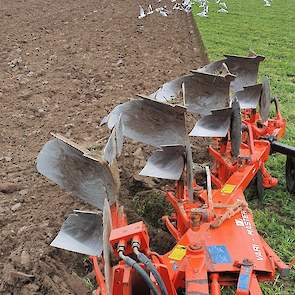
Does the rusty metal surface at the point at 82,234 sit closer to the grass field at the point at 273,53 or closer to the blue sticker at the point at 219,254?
the blue sticker at the point at 219,254

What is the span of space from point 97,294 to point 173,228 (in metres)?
0.79

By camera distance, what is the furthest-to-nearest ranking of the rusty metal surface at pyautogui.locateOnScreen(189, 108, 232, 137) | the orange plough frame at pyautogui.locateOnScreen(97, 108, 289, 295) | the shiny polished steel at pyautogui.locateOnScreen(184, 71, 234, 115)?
the shiny polished steel at pyautogui.locateOnScreen(184, 71, 234, 115)
the rusty metal surface at pyautogui.locateOnScreen(189, 108, 232, 137)
the orange plough frame at pyautogui.locateOnScreen(97, 108, 289, 295)

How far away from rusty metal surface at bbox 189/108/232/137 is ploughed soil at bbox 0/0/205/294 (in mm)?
749

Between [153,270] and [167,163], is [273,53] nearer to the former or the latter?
[167,163]

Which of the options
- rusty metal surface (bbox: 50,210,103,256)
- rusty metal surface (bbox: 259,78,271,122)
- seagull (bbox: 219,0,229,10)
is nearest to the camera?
rusty metal surface (bbox: 50,210,103,256)

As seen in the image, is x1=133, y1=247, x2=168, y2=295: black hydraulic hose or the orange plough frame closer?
x1=133, y1=247, x2=168, y2=295: black hydraulic hose

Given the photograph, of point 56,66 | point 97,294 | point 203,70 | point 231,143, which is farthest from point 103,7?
point 97,294

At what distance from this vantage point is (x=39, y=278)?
11.1 ft

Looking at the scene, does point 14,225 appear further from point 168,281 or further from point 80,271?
point 168,281

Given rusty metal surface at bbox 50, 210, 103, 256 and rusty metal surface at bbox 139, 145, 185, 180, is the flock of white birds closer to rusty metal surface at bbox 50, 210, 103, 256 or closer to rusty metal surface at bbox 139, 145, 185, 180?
rusty metal surface at bbox 139, 145, 185, 180

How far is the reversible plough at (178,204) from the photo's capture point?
8.67 ft

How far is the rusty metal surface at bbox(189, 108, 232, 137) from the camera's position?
3.95 m

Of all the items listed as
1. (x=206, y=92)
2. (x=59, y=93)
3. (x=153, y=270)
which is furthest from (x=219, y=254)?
(x=59, y=93)

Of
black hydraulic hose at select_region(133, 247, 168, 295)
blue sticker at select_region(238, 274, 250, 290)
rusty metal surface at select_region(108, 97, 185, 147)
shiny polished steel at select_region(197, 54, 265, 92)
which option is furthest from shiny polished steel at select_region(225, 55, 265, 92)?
black hydraulic hose at select_region(133, 247, 168, 295)
